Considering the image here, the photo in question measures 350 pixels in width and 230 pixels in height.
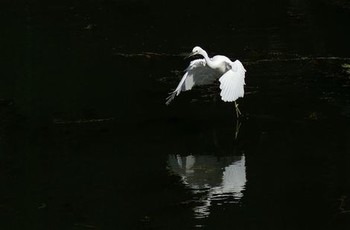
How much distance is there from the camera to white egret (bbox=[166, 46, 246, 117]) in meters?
9.70

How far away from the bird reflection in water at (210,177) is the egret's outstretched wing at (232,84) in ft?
3.46

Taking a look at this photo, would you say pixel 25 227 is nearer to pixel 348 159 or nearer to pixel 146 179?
pixel 146 179

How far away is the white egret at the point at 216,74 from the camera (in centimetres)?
970

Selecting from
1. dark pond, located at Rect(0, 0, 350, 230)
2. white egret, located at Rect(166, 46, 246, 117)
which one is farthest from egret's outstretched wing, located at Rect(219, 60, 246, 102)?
dark pond, located at Rect(0, 0, 350, 230)

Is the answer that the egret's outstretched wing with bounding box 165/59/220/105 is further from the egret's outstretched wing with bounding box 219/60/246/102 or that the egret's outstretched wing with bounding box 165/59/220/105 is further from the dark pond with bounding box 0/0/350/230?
the egret's outstretched wing with bounding box 219/60/246/102

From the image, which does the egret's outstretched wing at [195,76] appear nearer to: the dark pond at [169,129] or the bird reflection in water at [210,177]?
the dark pond at [169,129]

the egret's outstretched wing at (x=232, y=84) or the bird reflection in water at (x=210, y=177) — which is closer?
the bird reflection in water at (x=210, y=177)

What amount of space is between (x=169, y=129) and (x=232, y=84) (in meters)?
0.96

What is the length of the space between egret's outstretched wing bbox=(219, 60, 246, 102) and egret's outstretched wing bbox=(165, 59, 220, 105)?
50 cm

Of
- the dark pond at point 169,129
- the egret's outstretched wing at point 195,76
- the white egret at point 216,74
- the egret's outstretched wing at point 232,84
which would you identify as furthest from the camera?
the egret's outstretched wing at point 195,76

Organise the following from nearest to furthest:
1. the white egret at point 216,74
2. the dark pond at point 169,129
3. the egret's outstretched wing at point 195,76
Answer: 1. the dark pond at point 169,129
2. the white egret at point 216,74
3. the egret's outstretched wing at point 195,76

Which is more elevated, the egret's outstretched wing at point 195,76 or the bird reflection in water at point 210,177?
the egret's outstretched wing at point 195,76

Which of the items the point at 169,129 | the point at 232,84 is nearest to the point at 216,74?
the point at 232,84

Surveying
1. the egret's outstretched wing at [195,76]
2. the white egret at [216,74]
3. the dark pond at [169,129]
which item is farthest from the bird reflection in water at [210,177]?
the egret's outstretched wing at [195,76]
